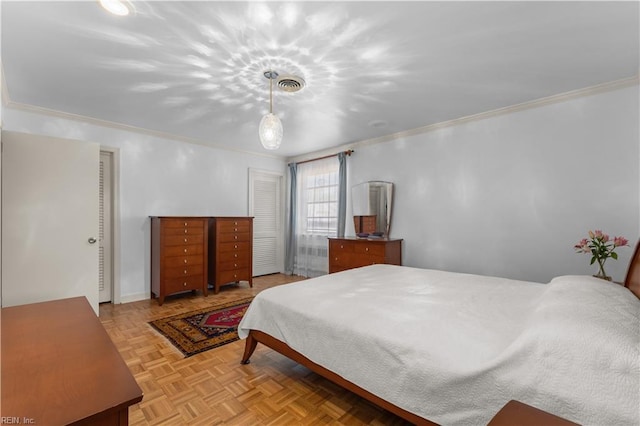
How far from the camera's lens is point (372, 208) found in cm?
451

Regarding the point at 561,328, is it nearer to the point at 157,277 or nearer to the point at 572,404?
the point at 572,404

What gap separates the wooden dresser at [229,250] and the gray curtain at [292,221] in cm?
105

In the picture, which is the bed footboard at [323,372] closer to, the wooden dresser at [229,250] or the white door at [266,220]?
the wooden dresser at [229,250]

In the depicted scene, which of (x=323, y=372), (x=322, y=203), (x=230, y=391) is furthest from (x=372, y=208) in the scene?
(x=230, y=391)

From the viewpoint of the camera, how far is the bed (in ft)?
3.29

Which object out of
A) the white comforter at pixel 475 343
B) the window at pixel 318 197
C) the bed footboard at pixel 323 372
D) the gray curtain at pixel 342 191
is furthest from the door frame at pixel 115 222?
the gray curtain at pixel 342 191

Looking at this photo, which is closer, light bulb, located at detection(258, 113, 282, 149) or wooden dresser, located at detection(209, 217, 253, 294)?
light bulb, located at detection(258, 113, 282, 149)

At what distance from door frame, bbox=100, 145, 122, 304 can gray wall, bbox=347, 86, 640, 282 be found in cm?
389

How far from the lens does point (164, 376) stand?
7.14ft

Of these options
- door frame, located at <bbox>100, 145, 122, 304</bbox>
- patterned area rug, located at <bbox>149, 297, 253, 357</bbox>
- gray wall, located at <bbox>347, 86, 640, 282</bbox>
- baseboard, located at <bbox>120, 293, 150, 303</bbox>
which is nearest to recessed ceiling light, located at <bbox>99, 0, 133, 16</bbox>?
patterned area rug, located at <bbox>149, 297, 253, 357</bbox>

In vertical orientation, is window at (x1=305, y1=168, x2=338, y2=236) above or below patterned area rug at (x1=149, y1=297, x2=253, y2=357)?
above

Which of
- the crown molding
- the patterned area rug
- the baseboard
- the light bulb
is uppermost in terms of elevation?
the crown molding

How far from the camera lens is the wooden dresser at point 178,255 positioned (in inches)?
154

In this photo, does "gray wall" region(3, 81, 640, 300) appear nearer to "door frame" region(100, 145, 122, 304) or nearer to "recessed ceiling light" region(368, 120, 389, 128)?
"door frame" region(100, 145, 122, 304)
